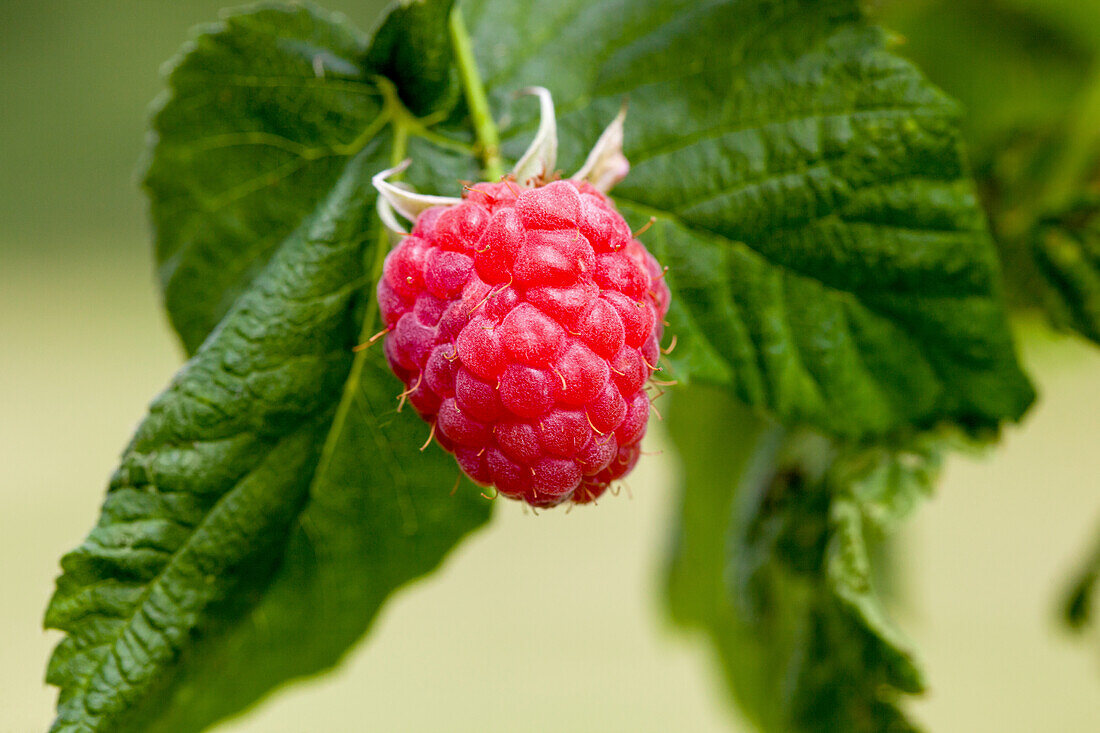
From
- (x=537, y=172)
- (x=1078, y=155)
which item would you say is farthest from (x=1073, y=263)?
(x=537, y=172)

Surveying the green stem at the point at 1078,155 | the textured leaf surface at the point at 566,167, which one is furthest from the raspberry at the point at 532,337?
the green stem at the point at 1078,155

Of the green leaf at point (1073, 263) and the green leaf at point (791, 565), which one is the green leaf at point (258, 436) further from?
Result: the green leaf at point (1073, 263)

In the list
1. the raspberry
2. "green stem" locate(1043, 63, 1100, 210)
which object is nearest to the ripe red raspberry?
the raspberry

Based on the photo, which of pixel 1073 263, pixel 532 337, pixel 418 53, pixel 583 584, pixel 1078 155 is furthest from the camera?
pixel 583 584

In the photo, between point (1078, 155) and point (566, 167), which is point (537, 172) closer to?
point (566, 167)

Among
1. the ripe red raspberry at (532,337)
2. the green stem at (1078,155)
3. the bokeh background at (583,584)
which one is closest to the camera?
the ripe red raspberry at (532,337)

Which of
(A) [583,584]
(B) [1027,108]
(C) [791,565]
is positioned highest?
(B) [1027,108]

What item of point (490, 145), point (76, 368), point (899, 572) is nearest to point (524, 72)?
point (490, 145)
